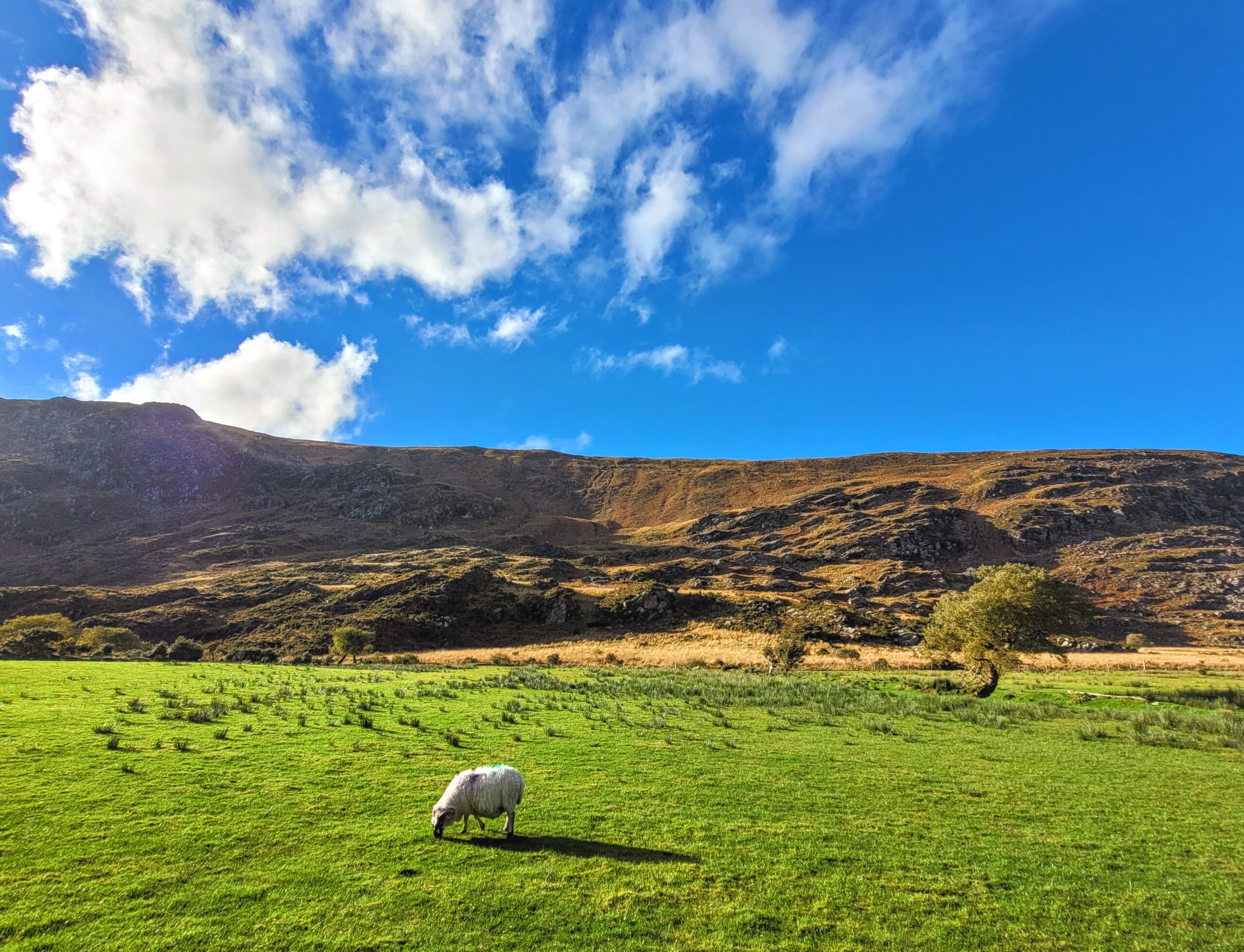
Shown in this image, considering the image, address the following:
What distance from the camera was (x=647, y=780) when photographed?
37.0 feet

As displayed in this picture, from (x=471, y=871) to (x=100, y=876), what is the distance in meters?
4.23

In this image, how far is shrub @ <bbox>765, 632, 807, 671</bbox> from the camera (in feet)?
128

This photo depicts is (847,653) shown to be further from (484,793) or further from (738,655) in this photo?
(484,793)

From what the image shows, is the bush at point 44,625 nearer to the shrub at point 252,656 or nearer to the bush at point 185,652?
the shrub at point 252,656

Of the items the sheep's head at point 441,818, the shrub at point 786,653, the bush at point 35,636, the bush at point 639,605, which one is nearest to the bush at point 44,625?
the bush at point 35,636

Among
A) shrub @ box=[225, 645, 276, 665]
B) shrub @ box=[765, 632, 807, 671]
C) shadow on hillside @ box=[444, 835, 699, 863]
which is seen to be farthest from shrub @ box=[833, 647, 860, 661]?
shrub @ box=[225, 645, 276, 665]

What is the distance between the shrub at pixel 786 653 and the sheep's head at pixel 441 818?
111 ft

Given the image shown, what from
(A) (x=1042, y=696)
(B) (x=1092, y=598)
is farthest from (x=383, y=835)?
(B) (x=1092, y=598)

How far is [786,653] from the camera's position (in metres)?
38.8

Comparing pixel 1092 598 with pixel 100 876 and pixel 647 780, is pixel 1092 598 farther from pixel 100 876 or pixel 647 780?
pixel 100 876

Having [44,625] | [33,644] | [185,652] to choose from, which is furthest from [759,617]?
[44,625]

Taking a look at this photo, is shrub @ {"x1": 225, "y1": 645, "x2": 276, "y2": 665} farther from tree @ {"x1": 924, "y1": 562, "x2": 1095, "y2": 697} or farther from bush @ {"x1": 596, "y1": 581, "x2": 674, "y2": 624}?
tree @ {"x1": 924, "y1": 562, "x2": 1095, "y2": 697}

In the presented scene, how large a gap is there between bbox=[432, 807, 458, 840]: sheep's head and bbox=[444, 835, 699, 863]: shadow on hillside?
0.18m

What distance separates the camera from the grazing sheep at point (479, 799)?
8.02 meters
